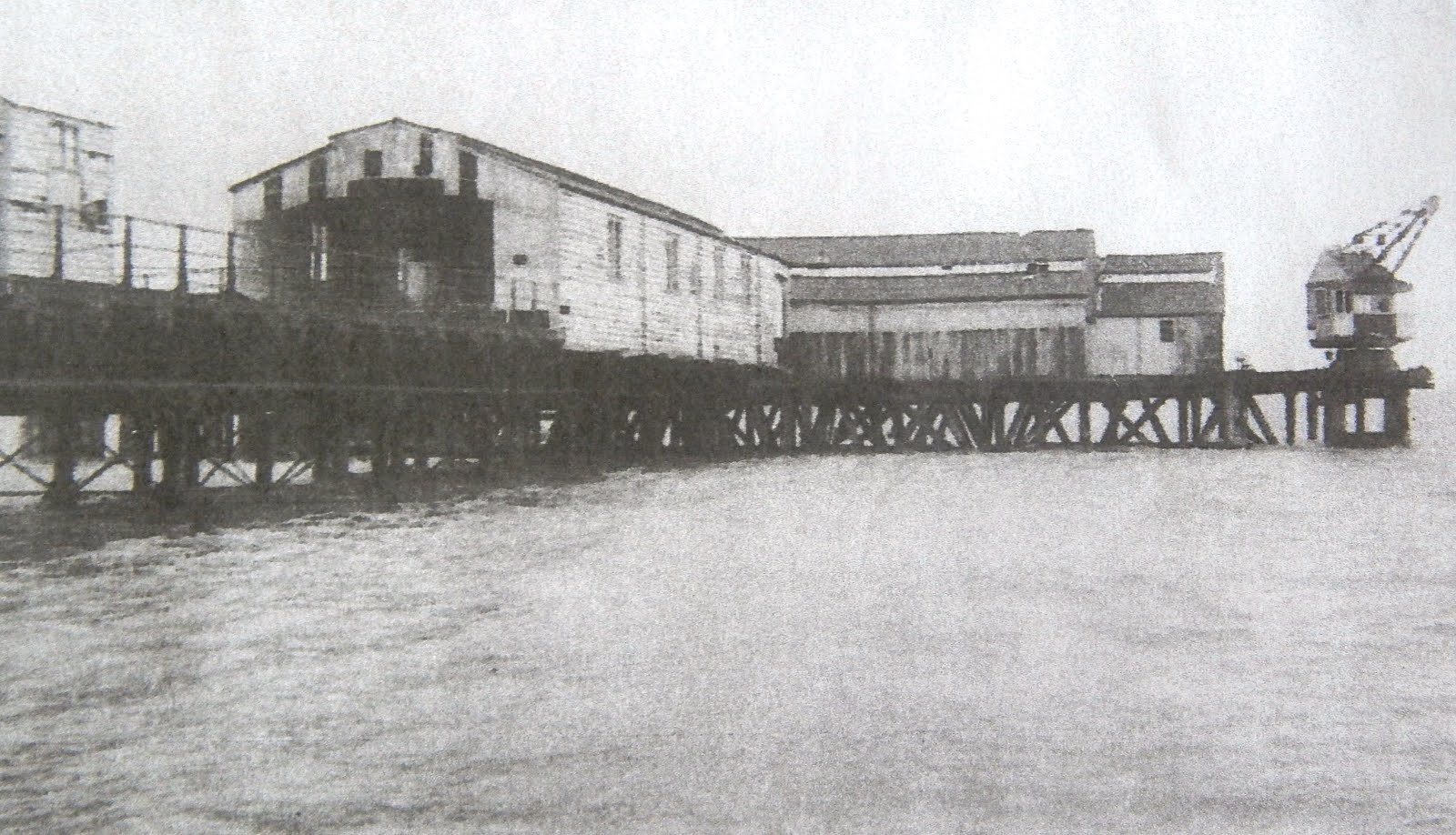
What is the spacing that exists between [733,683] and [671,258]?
901 inches

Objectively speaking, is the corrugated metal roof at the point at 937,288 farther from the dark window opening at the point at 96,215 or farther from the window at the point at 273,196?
the dark window opening at the point at 96,215

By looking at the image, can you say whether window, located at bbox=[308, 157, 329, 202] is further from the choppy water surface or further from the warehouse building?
the warehouse building

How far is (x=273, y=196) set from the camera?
25.4 metres

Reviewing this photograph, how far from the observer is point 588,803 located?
626cm

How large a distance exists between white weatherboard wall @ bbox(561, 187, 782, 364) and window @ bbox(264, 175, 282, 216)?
572 centimetres

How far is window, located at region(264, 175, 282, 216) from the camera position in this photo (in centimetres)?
2531

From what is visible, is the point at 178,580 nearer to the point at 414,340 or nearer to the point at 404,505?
the point at 404,505

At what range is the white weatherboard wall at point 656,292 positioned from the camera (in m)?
25.5

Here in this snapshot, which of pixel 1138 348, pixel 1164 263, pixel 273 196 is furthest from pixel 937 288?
pixel 273 196

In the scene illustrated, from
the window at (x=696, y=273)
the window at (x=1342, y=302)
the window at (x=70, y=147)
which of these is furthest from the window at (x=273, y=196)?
the window at (x=1342, y=302)

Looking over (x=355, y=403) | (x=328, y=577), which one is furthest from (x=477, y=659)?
(x=355, y=403)

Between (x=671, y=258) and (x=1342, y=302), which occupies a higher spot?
(x=671, y=258)

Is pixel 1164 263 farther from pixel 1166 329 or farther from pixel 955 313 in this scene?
pixel 955 313

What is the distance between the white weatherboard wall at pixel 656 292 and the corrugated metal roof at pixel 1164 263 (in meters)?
17.4
